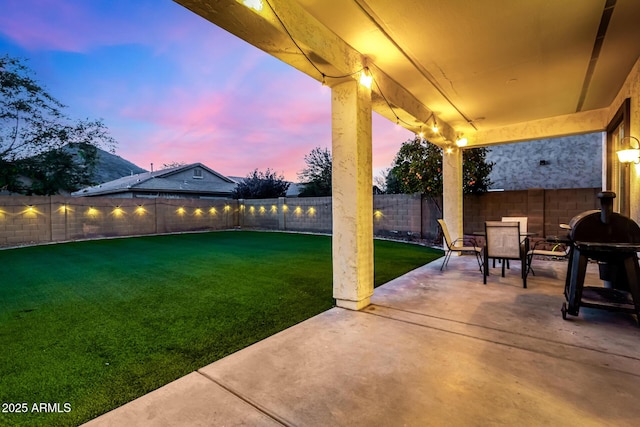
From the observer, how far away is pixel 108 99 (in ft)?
65.3

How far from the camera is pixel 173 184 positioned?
1944 centimetres

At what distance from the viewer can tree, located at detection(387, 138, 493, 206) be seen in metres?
8.12

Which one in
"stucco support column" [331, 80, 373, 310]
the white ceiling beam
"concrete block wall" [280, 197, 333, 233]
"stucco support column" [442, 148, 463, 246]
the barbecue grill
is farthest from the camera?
"concrete block wall" [280, 197, 333, 233]

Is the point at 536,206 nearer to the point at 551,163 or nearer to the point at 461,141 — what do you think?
the point at 461,141

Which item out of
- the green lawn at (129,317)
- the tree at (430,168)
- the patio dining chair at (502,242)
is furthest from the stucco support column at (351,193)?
the tree at (430,168)

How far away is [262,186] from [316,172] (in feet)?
14.7

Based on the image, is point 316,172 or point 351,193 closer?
point 351,193

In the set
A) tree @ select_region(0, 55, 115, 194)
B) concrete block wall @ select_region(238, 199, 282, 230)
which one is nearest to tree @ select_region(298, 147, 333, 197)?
concrete block wall @ select_region(238, 199, 282, 230)

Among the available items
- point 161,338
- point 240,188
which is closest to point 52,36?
point 240,188

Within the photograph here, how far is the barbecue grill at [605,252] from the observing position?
2748 mm

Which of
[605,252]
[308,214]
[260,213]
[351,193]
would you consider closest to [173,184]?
[260,213]

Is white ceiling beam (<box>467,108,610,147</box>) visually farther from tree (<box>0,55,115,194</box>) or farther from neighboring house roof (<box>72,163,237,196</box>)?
tree (<box>0,55,115,194</box>)

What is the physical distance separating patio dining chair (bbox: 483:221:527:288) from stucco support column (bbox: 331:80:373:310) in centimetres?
232

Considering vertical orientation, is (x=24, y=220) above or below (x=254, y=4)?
below
